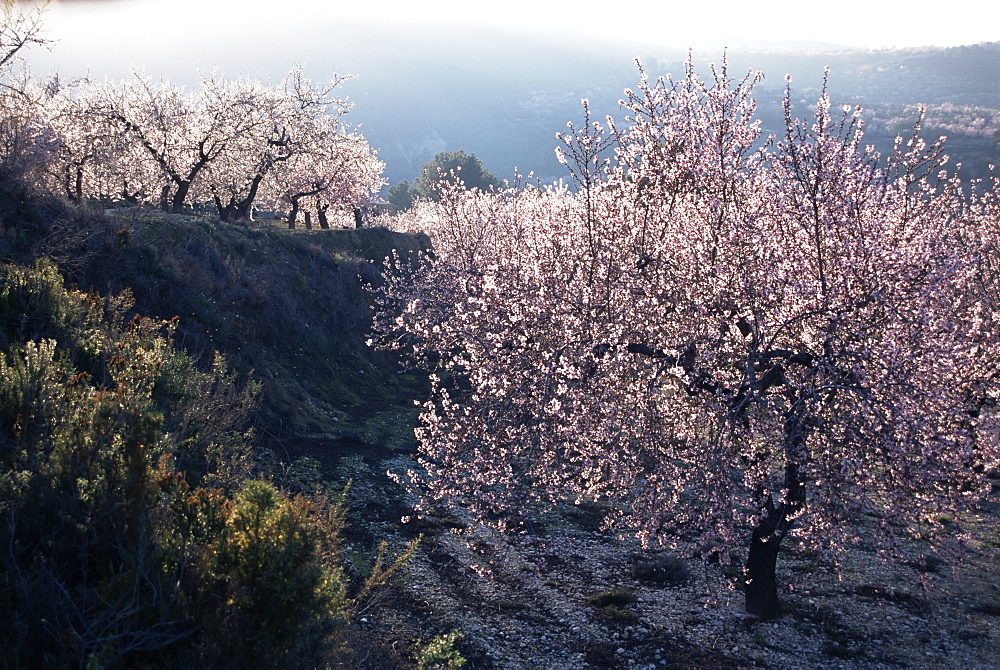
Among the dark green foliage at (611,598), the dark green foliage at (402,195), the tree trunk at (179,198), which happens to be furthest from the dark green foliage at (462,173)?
the dark green foliage at (611,598)

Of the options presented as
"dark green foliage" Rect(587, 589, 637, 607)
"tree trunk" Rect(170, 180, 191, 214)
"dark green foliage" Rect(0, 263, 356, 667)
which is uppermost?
"tree trunk" Rect(170, 180, 191, 214)

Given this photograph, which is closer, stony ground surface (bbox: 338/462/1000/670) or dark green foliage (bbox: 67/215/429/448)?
stony ground surface (bbox: 338/462/1000/670)

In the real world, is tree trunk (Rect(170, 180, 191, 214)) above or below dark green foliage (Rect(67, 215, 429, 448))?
above

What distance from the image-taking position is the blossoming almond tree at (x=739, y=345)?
7504 millimetres

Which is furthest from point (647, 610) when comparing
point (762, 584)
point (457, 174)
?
point (457, 174)

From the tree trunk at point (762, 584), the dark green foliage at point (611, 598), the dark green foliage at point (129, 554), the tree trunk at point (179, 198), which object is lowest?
the dark green foliage at point (611, 598)

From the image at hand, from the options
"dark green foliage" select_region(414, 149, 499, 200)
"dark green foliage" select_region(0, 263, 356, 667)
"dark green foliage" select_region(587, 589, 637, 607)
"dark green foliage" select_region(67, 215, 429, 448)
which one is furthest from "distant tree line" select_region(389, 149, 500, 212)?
"dark green foliage" select_region(0, 263, 356, 667)

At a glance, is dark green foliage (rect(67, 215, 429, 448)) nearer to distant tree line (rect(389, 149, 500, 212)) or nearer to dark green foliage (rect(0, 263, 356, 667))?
dark green foliage (rect(0, 263, 356, 667))

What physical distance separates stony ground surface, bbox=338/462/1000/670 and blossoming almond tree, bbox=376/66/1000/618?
103 cm

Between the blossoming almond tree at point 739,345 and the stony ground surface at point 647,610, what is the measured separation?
1.03 m

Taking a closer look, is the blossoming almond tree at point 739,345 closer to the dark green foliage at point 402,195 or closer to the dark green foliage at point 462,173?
the dark green foliage at point 462,173

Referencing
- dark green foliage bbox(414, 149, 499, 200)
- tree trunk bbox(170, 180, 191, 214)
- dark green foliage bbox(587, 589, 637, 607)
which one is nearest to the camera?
dark green foliage bbox(587, 589, 637, 607)

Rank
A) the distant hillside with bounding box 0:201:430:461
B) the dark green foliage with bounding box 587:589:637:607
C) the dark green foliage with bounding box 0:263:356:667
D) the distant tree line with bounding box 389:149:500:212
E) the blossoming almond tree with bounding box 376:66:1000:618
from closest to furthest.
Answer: the dark green foliage with bounding box 0:263:356:667 < the blossoming almond tree with bounding box 376:66:1000:618 < the dark green foliage with bounding box 587:589:637:607 < the distant hillside with bounding box 0:201:430:461 < the distant tree line with bounding box 389:149:500:212

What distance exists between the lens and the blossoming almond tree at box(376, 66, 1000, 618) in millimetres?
7504
